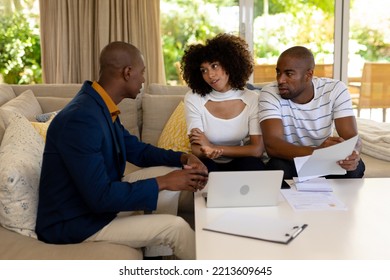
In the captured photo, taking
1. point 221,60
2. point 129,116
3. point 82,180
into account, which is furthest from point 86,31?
point 82,180

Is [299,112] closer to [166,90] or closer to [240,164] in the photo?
[240,164]

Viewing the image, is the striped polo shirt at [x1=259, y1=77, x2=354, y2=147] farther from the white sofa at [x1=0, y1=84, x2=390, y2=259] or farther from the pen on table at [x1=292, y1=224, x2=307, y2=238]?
the pen on table at [x1=292, y1=224, x2=307, y2=238]

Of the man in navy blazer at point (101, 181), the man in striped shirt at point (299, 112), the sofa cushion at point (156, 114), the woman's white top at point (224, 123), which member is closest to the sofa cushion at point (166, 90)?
the sofa cushion at point (156, 114)

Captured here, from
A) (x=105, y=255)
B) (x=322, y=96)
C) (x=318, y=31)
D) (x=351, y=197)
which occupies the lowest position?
(x=105, y=255)

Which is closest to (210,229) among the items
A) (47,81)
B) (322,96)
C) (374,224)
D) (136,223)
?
(136,223)

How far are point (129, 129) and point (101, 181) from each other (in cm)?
155

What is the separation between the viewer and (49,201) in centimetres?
181

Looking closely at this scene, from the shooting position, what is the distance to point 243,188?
→ 1.75 m

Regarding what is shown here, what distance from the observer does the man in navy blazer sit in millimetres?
1706

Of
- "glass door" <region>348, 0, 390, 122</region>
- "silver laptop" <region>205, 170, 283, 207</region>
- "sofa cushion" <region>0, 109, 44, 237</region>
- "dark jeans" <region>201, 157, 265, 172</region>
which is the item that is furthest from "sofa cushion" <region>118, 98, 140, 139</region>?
"glass door" <region>348, 0, 390, 122</region>

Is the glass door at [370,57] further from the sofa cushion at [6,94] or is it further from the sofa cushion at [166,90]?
the sofa cushion at [6,94]

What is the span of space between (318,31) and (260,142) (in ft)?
8.70

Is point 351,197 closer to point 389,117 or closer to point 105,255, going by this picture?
Result: point 105,255

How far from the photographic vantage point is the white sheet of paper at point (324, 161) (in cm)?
194
